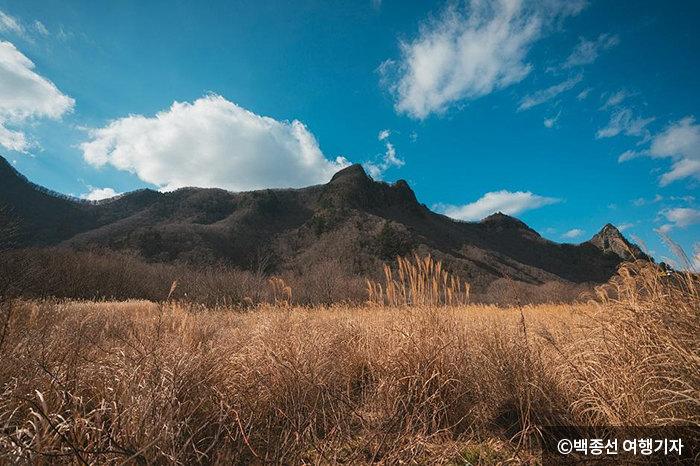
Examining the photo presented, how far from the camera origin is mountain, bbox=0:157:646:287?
49.8 m

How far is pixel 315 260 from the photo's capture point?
51969 millimetres

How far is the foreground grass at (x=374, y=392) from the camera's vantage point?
6.50 feet

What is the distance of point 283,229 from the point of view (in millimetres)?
70750

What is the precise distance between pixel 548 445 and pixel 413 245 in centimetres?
5252

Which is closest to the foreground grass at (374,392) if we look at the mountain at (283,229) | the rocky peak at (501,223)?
the mountain at (283,229)

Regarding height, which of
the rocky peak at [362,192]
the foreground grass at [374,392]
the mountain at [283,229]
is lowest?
the foreground grass at [374,392]

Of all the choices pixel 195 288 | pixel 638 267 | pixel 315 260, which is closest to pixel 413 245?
pixel 315 260

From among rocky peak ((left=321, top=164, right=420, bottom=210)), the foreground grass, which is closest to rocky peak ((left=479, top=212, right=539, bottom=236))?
rocky peak ((left=321, top=164, right=420, bottom=210))

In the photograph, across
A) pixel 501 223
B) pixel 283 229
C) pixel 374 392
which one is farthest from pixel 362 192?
pixel 374 392

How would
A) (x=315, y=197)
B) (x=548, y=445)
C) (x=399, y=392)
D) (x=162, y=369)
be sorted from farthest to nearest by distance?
(x=315, y=197) → (x=399, y=392) → (x=162, y=369) → (x=548, y=445)

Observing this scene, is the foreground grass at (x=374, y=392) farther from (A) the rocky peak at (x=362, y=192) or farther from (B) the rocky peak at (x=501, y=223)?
(B) the rocky peak at (x=501, y=223)

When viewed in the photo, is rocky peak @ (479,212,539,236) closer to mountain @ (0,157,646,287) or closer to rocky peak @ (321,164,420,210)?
mountain @ (0,157,646,287)

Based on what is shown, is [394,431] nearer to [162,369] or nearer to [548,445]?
[548,445]

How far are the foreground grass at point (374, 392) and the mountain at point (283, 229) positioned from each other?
34.6m
